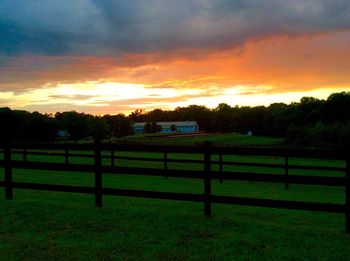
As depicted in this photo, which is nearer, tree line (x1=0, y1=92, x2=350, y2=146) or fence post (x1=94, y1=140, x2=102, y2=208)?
fence post (x1=94, y1=140, x2=102, y2=208)

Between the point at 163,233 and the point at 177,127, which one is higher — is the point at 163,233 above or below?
below

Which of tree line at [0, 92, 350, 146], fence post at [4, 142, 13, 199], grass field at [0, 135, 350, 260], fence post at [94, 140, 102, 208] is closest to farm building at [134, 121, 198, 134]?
tree line at [0, 92, 350, 146]

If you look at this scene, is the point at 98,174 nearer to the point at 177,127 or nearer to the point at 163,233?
the point at 163,233

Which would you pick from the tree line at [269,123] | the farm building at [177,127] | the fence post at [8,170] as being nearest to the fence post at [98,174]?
the fence post at [8,170]

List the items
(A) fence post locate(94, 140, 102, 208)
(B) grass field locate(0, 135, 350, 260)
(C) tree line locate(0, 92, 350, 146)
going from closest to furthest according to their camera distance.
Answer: (B) grass field locate(0, 135, 350, 260) < (A) fence post locate(94, 140, 102, 208) < (C) tree line locate(0, 92, 350, 146)

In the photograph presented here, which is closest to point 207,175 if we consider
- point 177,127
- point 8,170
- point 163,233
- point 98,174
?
point 163,233

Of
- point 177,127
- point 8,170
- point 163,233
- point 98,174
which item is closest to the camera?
point 163,233

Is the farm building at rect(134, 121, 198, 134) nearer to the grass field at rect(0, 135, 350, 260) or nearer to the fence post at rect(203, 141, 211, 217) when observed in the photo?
the grass field at rect(0, 135, 350, 260)

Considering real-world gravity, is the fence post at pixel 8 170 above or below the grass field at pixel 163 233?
above

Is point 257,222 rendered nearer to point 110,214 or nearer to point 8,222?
point 110,214

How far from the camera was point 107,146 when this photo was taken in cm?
967

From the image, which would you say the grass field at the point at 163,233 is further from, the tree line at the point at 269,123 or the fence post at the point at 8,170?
the tree line at the point at 269,123

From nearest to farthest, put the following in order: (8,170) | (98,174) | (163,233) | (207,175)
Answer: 1. (163,233)
2. (207,175)
3. (98,174)
4. (8,170)

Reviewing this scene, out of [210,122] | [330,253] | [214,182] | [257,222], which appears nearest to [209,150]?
[257,222]
